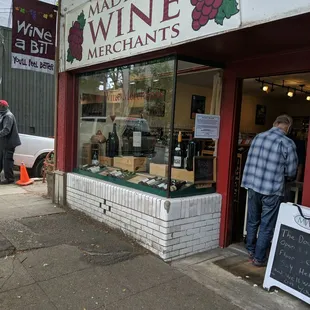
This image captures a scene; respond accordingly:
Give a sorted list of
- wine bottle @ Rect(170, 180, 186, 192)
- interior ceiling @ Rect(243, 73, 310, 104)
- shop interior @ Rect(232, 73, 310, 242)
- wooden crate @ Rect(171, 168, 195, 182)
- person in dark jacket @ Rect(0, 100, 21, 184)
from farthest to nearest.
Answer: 1. person in dark jacket @ Rect(0, 100, 21, 184)
2. interior ceiling @ Rect(243, 73, 310, 104)
3. shop interior @ Rect(232, 73, 310, 242)
4. wooden crate @ Rect(171, 168, 195, 182)
5. wine bottle @ Rect(170, 180, 186, 192)

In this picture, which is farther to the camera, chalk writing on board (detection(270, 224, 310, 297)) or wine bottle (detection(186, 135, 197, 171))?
wine bottle (detection(186, 135, 197, 171))

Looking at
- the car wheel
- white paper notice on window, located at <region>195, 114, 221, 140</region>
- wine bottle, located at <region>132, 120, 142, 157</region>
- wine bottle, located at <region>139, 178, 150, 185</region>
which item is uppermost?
white paper notice on window, located at <region>195, 114, 221, 140</region>

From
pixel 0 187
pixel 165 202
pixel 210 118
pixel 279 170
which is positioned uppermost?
pixel 210 118

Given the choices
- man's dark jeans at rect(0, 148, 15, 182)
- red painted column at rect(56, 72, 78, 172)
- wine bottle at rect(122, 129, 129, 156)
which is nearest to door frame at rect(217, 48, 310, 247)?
wine bottle at rect(122, 129, 129, 156)

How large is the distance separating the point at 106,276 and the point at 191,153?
1.73 metres

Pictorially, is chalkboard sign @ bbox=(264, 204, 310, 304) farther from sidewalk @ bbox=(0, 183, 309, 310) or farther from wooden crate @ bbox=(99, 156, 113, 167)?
wooden crate @ bbox=(99, 156, 113, 167)

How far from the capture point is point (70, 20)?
5.00 m

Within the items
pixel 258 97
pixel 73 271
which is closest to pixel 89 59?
pixel 73 271

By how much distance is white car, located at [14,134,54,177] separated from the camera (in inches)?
305

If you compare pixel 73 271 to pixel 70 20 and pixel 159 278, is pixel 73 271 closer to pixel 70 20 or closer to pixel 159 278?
pixel 159 278

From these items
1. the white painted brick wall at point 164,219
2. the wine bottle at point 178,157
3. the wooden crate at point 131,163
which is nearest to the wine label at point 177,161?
the wine bottle at point 178,157

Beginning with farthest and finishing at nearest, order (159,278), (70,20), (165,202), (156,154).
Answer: (70,20), (156,154), (165,202), (159,278)

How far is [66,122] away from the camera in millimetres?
5453

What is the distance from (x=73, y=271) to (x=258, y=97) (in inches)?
199
